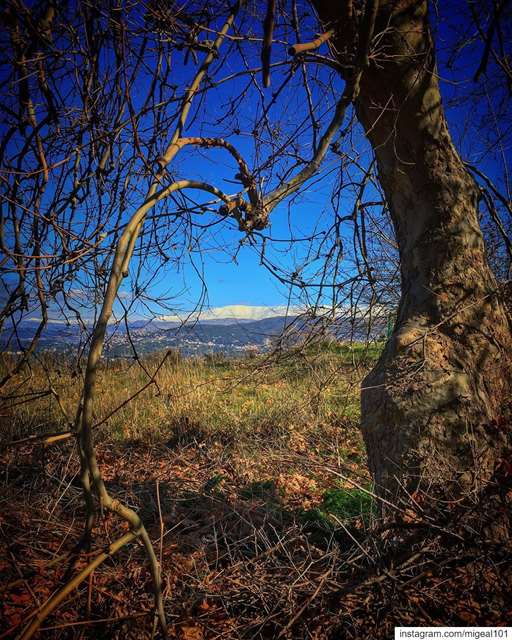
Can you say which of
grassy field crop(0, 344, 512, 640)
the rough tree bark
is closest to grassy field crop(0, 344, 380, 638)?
grassy field crop(0, 344, 512, 640)

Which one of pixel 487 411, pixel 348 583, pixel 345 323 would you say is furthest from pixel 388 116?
pixel 348 583

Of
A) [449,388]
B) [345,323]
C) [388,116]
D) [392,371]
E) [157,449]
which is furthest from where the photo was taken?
[157,449]

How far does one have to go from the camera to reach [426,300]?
234 cm

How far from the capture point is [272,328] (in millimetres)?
3324

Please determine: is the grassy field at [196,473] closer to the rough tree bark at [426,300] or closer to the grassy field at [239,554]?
the grassy field at [239,554]

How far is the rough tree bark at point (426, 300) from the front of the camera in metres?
2.03

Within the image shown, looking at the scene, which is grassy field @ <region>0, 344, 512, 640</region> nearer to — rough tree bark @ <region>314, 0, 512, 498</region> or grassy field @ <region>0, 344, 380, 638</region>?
grassy field @ <region>0, 344, 380, 638</region>

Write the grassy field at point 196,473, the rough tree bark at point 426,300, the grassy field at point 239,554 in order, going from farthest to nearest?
the rough tree bark at point 426,300 → the grassy field at point 196,473 → the grassy field at point 239,554

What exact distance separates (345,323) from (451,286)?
1074 millimetres

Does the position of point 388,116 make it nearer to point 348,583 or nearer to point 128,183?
point 128,183

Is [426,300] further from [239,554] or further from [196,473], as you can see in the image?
[196,473]

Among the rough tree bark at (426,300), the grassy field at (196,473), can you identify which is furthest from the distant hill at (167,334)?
the rough tree bark at (426,300)

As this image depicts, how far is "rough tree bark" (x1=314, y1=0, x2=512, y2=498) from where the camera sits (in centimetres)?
203

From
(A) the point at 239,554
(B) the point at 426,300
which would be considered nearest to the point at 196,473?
(A) the point at 239,554
